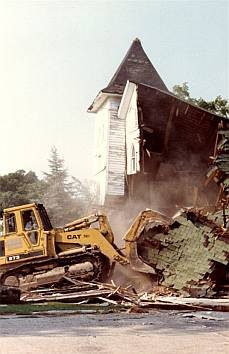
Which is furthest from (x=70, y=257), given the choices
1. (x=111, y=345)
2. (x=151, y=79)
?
(x=151, y=79)

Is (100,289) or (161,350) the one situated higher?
(161,350)

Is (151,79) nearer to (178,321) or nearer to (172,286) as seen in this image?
(172,286)

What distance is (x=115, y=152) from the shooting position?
3528cm

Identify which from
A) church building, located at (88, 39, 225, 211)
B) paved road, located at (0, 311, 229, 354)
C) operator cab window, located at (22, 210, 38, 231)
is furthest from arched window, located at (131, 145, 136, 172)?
paved road, located at (0, 311, 229, 354)

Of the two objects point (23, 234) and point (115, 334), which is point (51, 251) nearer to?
point (23, 234)

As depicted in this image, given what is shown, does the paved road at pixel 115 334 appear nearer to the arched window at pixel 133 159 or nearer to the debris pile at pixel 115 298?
the debris pile at pixel 115 298

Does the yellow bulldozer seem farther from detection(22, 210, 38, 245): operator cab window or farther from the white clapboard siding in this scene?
the white clapboard siding

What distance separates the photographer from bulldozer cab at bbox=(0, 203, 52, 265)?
20.4 metres

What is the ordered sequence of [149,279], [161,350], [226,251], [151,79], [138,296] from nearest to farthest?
1. [161,350]
2. [138,296]
3. [226,251]
4. [149,279]
5. [151,79]

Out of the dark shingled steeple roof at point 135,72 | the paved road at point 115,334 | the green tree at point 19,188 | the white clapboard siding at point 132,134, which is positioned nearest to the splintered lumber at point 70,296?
the paved road at point 115,334

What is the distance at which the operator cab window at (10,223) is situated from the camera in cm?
2061

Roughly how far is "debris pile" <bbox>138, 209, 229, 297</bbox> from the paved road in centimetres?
666

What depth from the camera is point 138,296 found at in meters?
17.9

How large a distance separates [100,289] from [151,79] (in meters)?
21.5
